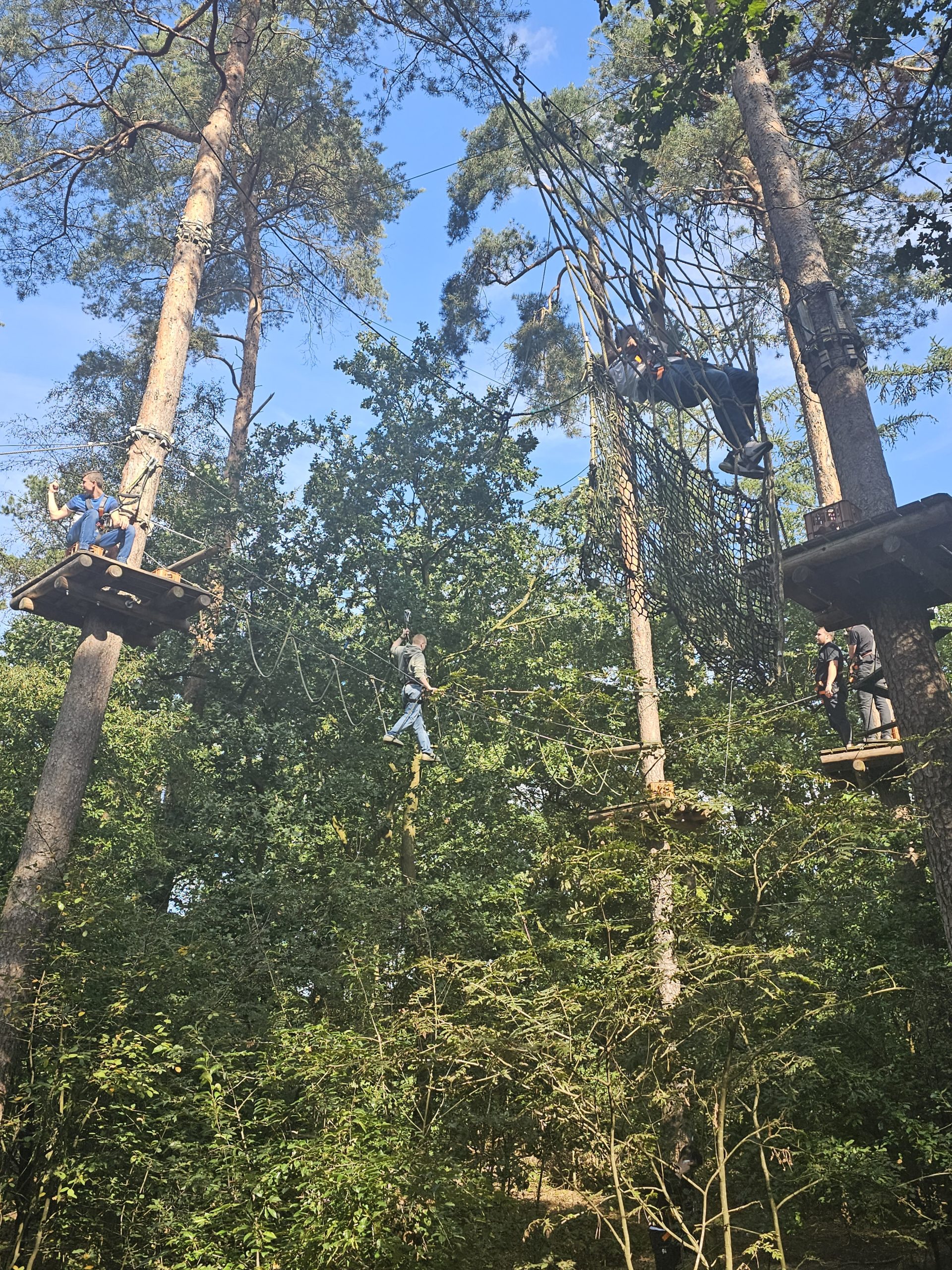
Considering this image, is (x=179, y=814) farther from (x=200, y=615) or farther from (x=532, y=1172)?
(x=532, y=1172)

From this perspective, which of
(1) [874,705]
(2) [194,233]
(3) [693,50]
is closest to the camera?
(3) [693,50]

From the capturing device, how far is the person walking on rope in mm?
6969

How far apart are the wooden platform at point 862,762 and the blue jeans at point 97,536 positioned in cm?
500

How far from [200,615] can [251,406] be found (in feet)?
12.1

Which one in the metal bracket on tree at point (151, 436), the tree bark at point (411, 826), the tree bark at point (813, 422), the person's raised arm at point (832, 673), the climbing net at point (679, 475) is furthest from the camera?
the tree bark at point (411, 826)

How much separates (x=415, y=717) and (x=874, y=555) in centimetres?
334

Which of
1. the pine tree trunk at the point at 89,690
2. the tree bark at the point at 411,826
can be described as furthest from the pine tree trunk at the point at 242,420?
the pine tree trunk at the point at 89,690

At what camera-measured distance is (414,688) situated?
281 inches

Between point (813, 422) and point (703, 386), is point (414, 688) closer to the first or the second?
point (703, 386)

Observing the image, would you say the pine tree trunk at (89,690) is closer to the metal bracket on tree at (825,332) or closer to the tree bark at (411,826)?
the tree bark at (411,826)

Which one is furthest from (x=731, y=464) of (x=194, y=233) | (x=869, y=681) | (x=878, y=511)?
(x=194, y=233)

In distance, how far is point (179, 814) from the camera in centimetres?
1105

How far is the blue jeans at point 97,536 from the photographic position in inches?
269

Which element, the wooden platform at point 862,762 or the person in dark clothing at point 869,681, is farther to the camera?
the person in dark clothing at point 869,681
